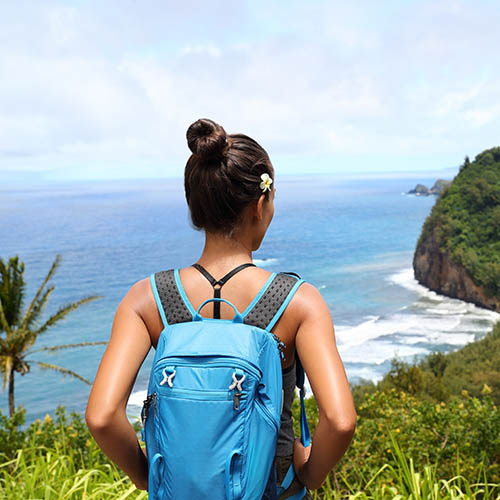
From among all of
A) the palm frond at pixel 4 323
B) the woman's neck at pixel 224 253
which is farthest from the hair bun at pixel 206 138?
the palm frond at pixel 4 323

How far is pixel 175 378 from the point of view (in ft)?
4.90

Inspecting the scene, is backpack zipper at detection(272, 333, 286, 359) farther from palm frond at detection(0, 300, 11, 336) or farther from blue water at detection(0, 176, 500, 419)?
palm frond at detection(0, 300, 11, 336)

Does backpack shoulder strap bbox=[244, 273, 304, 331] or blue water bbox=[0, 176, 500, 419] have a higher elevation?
backpack shoulder strap bbox=[244, 273, 304, 331]

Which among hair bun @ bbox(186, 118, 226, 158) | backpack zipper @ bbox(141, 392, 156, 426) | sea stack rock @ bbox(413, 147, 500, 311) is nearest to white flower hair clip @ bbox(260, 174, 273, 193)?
hair bun @ bbox(186, 118, 226, 158)

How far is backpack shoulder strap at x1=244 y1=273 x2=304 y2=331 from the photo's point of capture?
1.61 m

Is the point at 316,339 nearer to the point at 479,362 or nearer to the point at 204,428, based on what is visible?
the point at 204,428

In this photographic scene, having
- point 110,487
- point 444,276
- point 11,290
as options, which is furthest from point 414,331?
point 110,487

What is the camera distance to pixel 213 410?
146 cm

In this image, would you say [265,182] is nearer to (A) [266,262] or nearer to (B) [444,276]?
(B) [444,276]

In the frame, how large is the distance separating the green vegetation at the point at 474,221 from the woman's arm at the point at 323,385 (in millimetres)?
52726

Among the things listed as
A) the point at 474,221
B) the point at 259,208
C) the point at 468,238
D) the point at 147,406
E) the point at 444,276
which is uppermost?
the point at 259,208

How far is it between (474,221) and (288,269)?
2851 cm

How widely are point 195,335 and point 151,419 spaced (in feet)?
0.91

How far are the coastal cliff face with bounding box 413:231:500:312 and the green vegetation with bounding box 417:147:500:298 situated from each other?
734 millimetres
